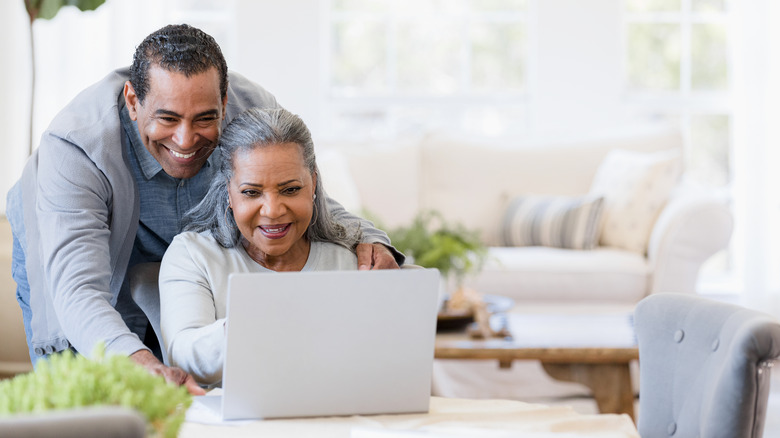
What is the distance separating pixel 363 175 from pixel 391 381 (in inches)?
126

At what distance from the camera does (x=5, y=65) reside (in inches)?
151

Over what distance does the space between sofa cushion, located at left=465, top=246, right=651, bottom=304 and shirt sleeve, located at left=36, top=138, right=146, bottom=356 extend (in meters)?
2.34

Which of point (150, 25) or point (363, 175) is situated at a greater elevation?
point (150, 25)

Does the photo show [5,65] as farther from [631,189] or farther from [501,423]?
[501,423]

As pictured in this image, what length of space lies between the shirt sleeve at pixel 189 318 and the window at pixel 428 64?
349 cm

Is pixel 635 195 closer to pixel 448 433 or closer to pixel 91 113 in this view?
pixel 91 113

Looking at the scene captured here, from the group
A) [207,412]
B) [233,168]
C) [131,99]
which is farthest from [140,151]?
[207,412]

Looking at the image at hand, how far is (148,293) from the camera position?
5.51ft

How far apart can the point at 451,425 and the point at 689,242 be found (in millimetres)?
2841

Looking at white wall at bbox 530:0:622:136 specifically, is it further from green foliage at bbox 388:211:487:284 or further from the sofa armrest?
green foliage at bbox 388:211:487:284

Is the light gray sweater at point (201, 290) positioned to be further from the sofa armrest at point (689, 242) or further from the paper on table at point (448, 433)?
the sofa armrest at point (689, 242)

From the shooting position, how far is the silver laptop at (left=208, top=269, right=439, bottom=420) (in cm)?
108

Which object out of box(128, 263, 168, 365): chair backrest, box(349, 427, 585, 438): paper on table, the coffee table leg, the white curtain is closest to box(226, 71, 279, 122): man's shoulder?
box(128, 263, 168, 365): chair backrest

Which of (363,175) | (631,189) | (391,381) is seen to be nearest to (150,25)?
(363,175)
